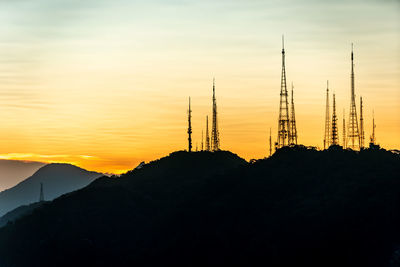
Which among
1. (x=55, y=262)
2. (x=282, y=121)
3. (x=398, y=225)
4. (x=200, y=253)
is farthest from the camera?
(x=55, y=262)

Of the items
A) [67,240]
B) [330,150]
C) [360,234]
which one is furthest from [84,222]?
[360,234]

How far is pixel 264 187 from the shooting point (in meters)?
172

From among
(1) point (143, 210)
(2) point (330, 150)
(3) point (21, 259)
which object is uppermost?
(2) point (330, 150)

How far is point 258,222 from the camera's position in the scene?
153000mm

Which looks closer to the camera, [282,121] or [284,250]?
[284,250]

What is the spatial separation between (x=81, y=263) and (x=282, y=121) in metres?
52.9

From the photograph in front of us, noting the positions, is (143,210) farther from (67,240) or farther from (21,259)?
(21,259)

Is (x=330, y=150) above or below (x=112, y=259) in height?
above

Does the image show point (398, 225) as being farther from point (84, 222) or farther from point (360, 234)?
point (84, 222)

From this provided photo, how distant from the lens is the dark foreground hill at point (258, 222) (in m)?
130

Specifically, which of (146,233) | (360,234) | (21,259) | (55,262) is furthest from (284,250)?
(21,259)

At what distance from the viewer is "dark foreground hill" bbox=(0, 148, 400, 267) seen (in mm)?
130250

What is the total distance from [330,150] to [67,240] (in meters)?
65.2

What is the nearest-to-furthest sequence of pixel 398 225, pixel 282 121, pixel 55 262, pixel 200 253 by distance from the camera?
pixel 398 225, pixel 200 253, pixel 282 121, pixel 55 262
